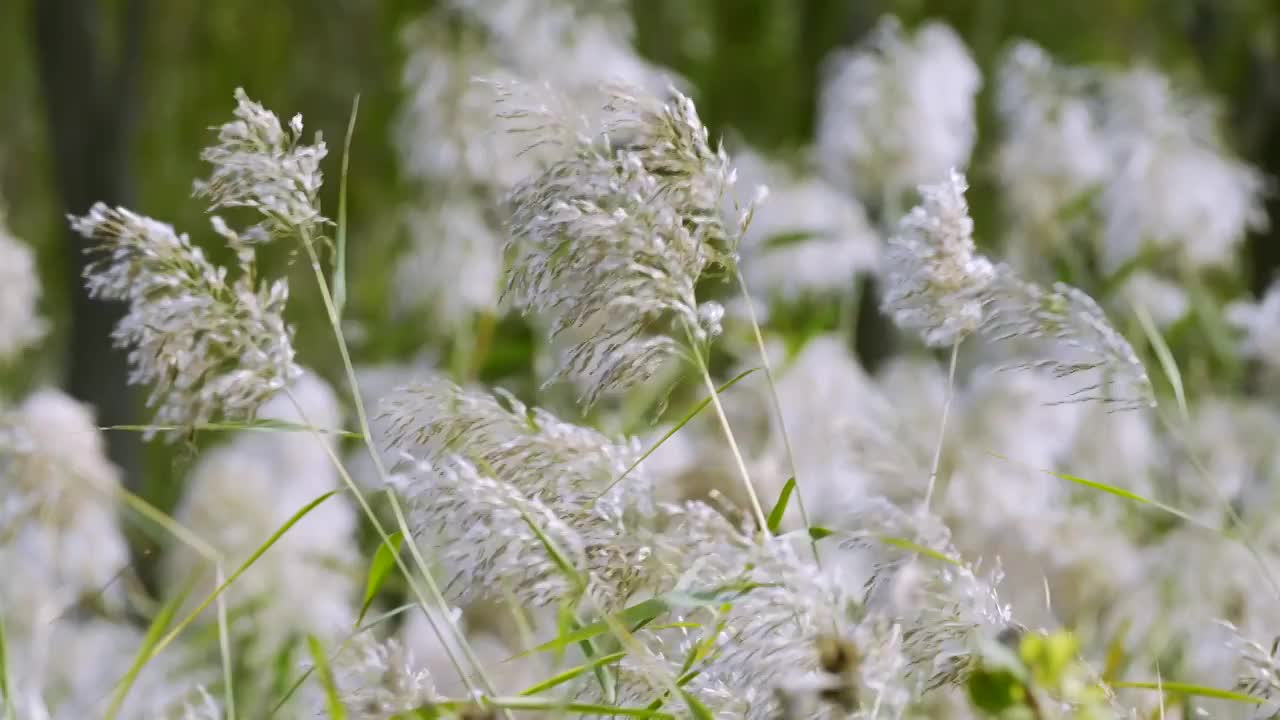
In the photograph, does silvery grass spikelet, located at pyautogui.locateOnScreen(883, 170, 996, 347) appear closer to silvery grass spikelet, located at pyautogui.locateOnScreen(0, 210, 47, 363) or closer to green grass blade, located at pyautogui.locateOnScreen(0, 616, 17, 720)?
green grass blade, located at pyautogui.locateOnScreen(0, 616, 17, 720)

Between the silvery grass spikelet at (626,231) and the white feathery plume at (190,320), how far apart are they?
130 mm

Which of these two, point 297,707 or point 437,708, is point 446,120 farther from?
point 437,708

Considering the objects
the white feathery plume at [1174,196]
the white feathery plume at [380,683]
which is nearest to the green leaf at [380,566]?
the white feathery plume at [380,683]

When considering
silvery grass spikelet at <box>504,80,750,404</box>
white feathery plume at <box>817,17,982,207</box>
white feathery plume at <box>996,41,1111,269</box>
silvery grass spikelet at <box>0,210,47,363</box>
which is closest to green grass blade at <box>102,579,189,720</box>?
silvery grass spikelet at <box>504,80,750,404</box>

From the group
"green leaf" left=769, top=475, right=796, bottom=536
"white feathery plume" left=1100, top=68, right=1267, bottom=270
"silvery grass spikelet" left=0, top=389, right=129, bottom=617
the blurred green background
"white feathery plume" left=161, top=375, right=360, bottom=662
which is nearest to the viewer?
"green leaf" left=769, top=475, right=796, bottom=536

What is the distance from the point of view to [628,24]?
7.06 feet

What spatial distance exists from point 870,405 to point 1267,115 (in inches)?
65.8

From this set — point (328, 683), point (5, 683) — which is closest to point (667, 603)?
point (328, 683)

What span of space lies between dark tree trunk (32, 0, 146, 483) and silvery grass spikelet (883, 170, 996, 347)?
2.13m

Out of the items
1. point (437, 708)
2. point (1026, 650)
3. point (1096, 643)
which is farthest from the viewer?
point (1096, 643)

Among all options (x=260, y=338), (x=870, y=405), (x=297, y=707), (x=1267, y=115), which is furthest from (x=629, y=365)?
(x=1267, y=115)

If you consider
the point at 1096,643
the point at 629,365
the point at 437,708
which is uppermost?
the point at 629,365

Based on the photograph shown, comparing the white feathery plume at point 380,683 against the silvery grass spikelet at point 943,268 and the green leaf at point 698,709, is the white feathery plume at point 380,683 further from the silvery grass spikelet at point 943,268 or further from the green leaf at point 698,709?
the silvery grass spikelet at point 943,268

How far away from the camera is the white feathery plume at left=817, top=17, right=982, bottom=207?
225 cm
